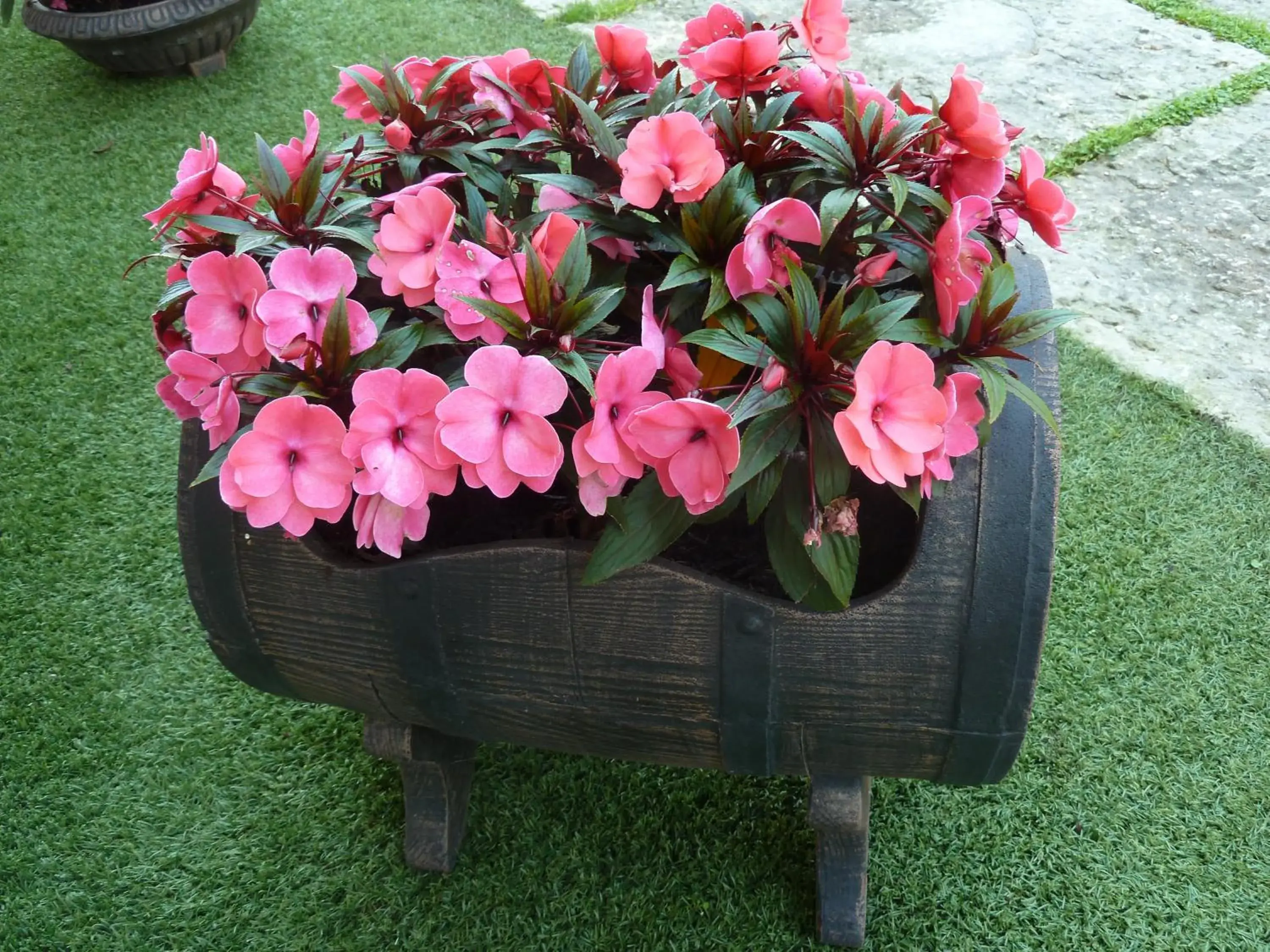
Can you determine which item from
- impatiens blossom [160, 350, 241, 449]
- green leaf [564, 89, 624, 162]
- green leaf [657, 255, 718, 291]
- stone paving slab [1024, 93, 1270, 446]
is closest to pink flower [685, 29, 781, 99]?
green leaf [564, 89, 624, 162]

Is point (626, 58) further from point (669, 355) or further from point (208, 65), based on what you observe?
point (208, 65)

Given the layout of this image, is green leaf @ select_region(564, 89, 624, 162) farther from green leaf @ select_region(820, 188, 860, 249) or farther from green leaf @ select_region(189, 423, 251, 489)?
green leaf @ select_region(189, 423, 251, 489)

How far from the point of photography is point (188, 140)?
304cm

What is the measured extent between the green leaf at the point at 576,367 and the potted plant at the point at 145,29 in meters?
2.89

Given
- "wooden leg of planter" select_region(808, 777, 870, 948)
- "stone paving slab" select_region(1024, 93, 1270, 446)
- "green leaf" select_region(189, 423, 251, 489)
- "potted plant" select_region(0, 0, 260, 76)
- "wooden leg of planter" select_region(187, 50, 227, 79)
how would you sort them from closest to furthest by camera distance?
"green leaf" select_region(189, 423, 251, 489) < "wooden leg of planter" select_region(808, 777, 870, 948) < "stone paving slab" select_region(1024, 93, 1270, 446) < "potted plant" select_region(0, 0, 260, 76) < "wooden leg of planter" select_region(187, 50, 227, 79)

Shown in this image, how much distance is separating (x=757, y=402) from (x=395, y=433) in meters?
0.29

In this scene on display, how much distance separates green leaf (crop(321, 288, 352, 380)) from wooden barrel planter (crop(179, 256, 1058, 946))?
8.8 inches

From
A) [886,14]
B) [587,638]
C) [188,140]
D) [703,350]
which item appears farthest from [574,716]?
[886,14]

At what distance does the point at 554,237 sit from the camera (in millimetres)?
920

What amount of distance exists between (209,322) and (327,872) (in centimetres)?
90

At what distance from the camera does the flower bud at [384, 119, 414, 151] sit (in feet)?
3.53

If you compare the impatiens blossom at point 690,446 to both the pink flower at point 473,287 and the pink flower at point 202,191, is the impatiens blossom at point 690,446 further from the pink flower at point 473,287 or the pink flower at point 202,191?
the pink flower at point 202,191

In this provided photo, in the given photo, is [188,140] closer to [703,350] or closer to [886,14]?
[886,14]

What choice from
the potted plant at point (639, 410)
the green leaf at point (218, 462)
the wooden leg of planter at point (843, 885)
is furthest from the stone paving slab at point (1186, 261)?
the green leaf at point (218, 462)
